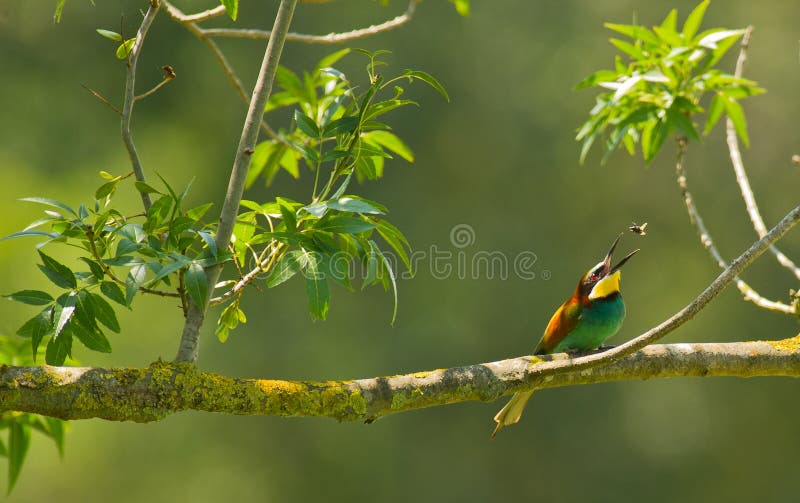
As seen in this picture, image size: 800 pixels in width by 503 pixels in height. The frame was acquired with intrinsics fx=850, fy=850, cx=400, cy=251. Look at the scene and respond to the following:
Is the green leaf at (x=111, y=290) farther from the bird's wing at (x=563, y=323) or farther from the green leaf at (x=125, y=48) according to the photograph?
the bird's wing at (x=563, y=323)

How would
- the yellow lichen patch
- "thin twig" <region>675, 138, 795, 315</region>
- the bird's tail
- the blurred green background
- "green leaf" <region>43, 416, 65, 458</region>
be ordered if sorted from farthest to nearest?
the blurred green background
the bird's tail
"green leaf" <region>43, 416, 65, 458</region>
"thin twig" <region>675, 138, 795, 315</region>
the yellow lichen patch

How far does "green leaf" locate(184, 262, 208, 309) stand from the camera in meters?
1.44

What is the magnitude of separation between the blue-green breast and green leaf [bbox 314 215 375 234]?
5.70ft

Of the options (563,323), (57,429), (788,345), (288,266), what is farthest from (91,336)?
(563,323)

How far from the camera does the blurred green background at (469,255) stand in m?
6.99

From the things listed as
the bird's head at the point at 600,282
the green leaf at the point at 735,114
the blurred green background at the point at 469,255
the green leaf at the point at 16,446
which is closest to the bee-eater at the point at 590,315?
the bird's head at the point at 600,282

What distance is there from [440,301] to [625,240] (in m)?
1.61

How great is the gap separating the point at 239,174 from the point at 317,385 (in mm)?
422

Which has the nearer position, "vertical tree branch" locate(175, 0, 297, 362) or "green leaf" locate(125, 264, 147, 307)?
"green leaf" locate(125, 264, 147, 307)

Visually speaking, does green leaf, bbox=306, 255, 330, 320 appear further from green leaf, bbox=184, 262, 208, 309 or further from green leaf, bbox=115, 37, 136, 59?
green leaf, bbox=115, 37, 136, 59

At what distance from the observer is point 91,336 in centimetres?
151

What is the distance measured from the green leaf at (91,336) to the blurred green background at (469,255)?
208 inches

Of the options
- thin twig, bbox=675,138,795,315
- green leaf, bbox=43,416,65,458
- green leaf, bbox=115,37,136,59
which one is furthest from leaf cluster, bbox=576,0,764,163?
green leaf, bbox=43,416,65,458

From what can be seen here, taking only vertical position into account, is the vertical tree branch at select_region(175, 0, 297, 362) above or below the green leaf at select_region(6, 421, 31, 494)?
above
